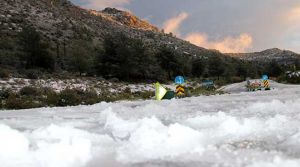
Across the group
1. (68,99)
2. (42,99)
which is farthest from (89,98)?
(42,99)

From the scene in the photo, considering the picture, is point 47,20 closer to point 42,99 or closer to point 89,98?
point 89,98

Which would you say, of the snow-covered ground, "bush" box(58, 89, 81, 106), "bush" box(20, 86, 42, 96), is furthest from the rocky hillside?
the snow-covered ground

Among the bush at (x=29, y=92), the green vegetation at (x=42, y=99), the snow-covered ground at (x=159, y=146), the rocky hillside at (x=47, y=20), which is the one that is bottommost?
the snow-covered ground at (x=159, y=146)

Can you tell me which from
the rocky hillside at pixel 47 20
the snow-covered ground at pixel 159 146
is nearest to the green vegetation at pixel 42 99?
the snow-covered ground at pixel 159 146

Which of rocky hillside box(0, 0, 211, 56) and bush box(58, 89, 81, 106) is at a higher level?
rocky hillside box(0, 0, 211, 56)

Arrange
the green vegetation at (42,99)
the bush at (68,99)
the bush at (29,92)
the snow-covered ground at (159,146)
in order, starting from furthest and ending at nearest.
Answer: the bush at (29,92), the bush at (68,99), the green vegetation at (42,99), the snow-covered ground at (159,146)

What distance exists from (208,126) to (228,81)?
3068 inches

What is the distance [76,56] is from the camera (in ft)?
192

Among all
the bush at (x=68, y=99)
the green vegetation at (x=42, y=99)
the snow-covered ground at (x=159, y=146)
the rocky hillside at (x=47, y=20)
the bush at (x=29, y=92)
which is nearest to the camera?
the snow-covered ground at (x=159, y=146)

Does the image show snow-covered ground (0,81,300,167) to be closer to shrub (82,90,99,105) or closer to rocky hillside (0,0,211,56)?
shrub (82,90,99,105)

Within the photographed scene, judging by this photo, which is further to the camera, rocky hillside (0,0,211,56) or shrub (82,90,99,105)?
rocky hillside (0,0,211,56)

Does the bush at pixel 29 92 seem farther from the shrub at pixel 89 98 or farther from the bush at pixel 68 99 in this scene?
the bush at pixel 68 99

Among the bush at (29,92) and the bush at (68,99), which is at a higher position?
the bush at (29,92)

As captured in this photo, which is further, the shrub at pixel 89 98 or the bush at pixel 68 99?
the shrub at pixel 89 98
